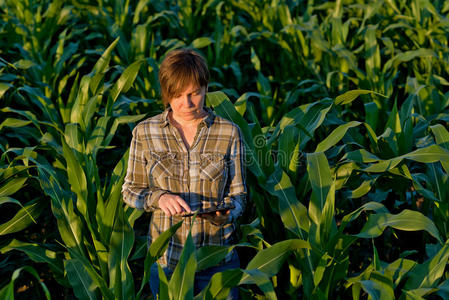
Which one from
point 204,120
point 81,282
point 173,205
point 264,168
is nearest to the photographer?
point 173,205

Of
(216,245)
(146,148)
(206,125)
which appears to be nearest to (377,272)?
(216,245)

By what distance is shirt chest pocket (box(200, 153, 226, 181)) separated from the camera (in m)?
1.58

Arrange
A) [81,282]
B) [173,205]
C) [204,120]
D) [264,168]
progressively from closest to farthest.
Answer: [173,205] → [204,120] → [81,282] → [264,168]

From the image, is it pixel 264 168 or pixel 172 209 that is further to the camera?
pixel 264 168

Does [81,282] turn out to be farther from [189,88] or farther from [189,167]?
[189,88]

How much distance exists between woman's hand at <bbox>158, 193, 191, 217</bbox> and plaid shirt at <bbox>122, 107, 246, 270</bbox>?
81mm

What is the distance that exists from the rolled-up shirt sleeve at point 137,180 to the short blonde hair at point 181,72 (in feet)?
0.63

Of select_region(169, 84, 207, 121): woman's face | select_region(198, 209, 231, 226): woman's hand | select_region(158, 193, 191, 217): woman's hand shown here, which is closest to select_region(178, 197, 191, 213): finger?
select_region(158, 193, 191, 217): woman's hand

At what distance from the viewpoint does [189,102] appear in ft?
4.97

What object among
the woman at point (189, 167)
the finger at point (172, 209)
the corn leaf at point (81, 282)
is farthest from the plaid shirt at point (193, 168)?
the corn leaf at point (81, 282)

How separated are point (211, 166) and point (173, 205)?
18 centimetres

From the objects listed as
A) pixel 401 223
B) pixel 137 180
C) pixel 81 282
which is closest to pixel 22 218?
pixel 81 282

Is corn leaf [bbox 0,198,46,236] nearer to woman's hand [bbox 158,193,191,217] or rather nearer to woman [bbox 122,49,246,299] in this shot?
woman [bbox 122,49,246,299]

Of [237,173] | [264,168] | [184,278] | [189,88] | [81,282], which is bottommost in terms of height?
[81,282]
